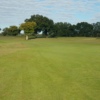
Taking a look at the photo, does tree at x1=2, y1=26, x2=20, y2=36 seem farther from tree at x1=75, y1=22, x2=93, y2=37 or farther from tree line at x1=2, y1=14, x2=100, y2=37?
tree at x1=75, y1=22, x2=93, y2=37

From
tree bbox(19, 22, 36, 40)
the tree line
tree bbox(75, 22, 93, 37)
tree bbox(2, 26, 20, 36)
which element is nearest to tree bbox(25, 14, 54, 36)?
the tree line

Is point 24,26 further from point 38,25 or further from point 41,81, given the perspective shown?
point 41,81

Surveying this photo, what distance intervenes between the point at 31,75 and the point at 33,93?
394 centimetres

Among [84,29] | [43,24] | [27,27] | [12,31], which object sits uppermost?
[43,24]

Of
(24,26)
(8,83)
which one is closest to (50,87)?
(8,83)

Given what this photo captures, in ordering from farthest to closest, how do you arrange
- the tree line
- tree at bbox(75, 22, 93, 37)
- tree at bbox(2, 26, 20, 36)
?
1. tree at bbox(75, 22, 93, 37)
2. tree at bbox(2, 26, 20, 36)
3. the tree line

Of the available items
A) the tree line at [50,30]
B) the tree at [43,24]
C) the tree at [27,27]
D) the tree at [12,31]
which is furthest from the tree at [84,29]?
the tree at [27,27]

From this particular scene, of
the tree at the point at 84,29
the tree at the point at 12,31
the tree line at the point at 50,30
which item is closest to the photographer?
the tree line at the point at 50,30

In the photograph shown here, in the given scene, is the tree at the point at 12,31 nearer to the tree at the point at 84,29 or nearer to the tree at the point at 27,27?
the tree at the point at 27,27

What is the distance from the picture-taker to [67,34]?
366 ft

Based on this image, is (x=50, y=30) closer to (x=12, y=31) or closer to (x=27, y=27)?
(x=12, y=31)

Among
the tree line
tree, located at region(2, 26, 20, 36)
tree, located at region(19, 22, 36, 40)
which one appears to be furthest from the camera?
tree, located at region(2, 26, 20, 36)

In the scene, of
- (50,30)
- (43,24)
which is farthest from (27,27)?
(50,30)

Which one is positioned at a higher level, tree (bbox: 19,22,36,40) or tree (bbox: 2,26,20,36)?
tree (bbox: 19,22,36,40)
